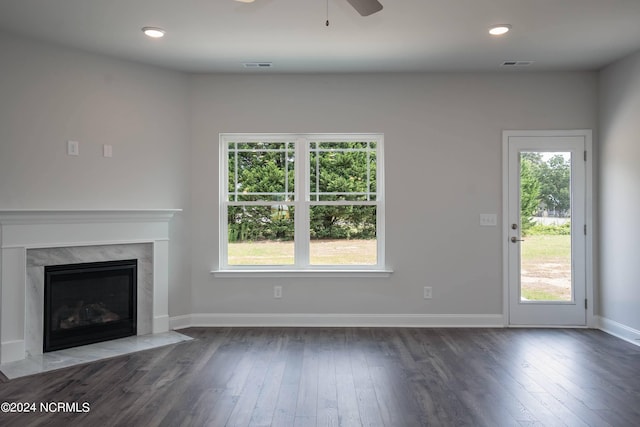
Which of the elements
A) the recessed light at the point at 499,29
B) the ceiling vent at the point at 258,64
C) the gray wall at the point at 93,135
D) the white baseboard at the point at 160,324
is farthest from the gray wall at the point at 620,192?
the white baseboard at the point at 160,324

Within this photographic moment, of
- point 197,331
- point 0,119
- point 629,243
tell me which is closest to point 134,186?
point 0,119

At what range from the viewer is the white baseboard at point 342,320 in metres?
4.80

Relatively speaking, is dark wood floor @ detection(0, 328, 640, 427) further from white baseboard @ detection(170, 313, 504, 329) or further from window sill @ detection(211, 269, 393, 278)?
window sill @ detection(211, 269, 393, 278)

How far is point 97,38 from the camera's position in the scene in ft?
12.7

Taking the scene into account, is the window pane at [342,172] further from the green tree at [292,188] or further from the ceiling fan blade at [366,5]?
the ceiling fan blade at [366,5]

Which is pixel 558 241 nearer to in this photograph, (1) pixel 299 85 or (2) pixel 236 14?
(1) pixel 299 85

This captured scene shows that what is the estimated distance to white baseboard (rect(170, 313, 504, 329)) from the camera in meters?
4.80

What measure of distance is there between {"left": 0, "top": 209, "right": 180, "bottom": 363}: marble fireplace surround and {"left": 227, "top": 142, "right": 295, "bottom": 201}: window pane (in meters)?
0.81

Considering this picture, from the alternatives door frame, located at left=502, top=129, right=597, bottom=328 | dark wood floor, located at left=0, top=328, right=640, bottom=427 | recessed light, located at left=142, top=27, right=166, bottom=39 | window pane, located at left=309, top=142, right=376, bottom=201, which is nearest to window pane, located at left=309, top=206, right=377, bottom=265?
window pane, located at left=309, top=142, right=376, bottom=201

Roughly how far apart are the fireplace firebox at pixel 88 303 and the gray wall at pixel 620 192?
469 cm

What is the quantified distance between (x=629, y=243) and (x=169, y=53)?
15.2ft

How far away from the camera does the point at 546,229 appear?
4805 millimetres

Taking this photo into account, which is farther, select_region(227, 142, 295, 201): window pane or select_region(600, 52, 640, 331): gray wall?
select_region(227, 142, 295, 201): window pane

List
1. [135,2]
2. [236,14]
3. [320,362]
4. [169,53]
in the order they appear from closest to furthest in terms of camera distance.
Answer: [135,2]
[236,14]
[320,362]
[169,53]
